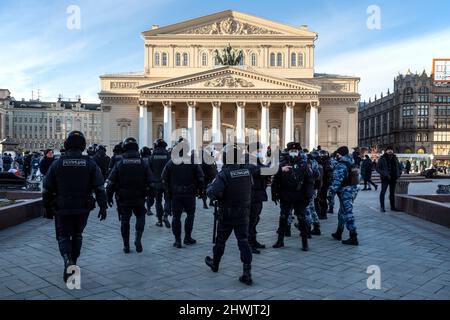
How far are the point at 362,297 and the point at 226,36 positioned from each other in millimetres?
47635

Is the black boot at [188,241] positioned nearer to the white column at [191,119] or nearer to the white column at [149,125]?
the white column at [191,119]

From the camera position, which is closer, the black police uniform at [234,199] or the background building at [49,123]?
the black police uniform at [234,199]

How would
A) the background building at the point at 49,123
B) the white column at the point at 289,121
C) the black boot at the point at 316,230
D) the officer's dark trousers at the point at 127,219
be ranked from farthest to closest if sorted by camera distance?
the background building at the point at 49,123, the white column at the point at 289,121, the black boot at the point at 316,230, the officer's dark trousers at the point at 127,219

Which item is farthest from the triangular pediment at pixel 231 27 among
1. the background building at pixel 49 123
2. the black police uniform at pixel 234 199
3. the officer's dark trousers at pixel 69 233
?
the background building at pixel 49 123

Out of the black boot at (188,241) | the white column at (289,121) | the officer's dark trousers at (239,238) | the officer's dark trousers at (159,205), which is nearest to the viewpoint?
the officer's dark trousers at (239,238)

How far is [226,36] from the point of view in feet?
161

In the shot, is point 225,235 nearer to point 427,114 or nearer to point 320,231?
point 320,231

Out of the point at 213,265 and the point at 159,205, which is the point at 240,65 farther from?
the point at 213,265

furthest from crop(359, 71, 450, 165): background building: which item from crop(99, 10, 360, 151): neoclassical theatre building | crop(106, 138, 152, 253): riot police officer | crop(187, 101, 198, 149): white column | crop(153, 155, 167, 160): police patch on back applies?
crop(106, 138, 152, 253): riot police officer

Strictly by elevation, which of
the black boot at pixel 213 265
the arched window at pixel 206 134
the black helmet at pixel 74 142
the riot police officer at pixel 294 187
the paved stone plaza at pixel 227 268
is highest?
the arched window at pixel 206 134

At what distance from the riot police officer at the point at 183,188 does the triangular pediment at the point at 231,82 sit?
1441 inches

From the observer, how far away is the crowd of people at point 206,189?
5.67 meters

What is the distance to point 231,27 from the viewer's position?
49.8 meters
